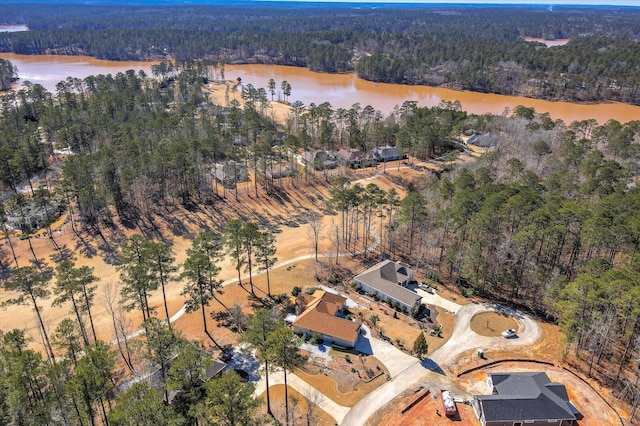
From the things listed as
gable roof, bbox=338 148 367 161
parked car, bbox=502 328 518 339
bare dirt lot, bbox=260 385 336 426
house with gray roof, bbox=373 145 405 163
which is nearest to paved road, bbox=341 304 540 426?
parked car, bbox=502 328 518 339

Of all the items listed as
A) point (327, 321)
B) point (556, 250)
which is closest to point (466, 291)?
point (556, 250)

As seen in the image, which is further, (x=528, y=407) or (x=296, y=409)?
(x=296, y=409)

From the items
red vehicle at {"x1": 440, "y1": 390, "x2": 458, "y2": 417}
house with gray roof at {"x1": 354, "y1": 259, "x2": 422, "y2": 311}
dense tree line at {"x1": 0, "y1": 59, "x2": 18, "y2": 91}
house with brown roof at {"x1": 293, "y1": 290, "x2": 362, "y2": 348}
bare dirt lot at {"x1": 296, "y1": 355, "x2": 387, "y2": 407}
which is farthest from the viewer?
dense tree line at {"x1": 0, "y1": 59, "x2": 18, "y2": 91}

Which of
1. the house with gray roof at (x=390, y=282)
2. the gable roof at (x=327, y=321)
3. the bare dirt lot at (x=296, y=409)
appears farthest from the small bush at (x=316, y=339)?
the house with gray roof at (x=390, y=282)

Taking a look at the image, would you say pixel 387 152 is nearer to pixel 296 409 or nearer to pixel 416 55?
pixel 296 409

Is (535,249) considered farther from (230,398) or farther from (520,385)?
(230,398)

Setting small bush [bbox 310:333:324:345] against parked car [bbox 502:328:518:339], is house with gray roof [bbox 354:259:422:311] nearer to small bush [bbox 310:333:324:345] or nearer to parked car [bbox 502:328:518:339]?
parked car [bbox 502:328:518:339]

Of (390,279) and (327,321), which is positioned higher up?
(327,321)

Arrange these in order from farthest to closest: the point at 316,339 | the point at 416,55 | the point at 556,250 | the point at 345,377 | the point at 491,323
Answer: the point at 416,55
the point at 556,250
the point at 491,323
the point at 316,339
the point at 345,377
